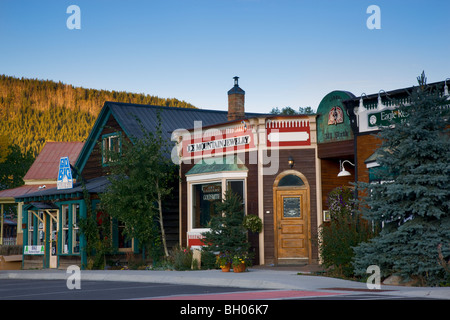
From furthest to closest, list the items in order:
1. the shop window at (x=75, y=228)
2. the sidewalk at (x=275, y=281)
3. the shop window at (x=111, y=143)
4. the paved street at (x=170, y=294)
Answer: the shop window at (x=111, y=143) → the shop window at (x=75, y=228) → the sidewalk at (x=275, y=281) → the paved street at (x=170, y=294)

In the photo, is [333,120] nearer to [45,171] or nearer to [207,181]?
[207,181]

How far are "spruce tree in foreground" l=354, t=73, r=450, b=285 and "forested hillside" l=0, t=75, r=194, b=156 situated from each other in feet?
246

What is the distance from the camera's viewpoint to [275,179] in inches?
906

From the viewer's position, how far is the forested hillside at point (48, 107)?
95000 mm

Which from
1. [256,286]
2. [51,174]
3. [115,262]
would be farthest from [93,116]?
[256,286]

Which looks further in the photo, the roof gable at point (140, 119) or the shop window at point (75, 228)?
the roof gable at point (140, 119)

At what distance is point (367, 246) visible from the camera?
1625 centimetres

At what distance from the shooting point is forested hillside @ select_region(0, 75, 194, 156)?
95000 millimetres

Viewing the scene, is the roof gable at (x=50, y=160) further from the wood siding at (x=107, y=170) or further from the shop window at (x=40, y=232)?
the shop window at (x=40, y=232)

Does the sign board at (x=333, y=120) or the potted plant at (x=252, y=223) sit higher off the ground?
the sign board at (x=333, y=120)

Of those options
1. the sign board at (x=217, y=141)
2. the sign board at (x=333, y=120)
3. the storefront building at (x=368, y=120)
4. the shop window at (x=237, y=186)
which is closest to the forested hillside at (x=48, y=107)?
the sign board at (x=217, y=141)

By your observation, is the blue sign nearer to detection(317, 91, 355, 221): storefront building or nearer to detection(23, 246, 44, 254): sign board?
detection(23, 246, 44, 254): sign board

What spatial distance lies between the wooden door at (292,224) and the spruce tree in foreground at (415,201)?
6.23 m
